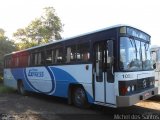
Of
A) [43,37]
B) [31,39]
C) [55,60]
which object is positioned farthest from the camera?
[31,39]

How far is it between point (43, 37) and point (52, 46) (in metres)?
29.7

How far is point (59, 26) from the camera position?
43812mm

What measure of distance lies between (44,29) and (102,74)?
113ft

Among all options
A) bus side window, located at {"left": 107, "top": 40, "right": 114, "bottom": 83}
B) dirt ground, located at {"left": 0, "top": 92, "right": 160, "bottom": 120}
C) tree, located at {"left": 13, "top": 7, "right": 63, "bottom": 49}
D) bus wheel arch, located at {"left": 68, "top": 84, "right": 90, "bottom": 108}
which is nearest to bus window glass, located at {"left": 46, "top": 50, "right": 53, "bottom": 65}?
bus wheel arch, located at {"left": 68, "top": 84, "right": 90, "bottom": 108}

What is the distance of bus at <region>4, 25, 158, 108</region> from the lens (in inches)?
367

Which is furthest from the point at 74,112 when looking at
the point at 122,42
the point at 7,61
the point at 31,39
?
the point at 31,39

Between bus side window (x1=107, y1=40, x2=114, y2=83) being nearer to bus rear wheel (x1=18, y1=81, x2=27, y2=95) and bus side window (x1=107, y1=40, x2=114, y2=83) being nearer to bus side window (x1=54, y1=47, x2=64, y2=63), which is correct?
bus side window (x1=54, y1=47, x2=64, y2=63)

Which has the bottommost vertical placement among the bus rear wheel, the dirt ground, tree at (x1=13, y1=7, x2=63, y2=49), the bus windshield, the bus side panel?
the dirt ground

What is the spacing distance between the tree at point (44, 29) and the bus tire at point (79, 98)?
31.3 m

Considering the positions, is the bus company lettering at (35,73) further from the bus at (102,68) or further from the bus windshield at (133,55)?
the bus windshield at (133,55)

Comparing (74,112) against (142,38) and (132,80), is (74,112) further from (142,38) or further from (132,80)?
(142,38)

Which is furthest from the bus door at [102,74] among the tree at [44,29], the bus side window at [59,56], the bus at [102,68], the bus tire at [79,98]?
the tree at [44,29]

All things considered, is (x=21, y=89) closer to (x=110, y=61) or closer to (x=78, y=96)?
(x=78, y=96)

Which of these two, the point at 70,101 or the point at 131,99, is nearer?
the point at 131,99
